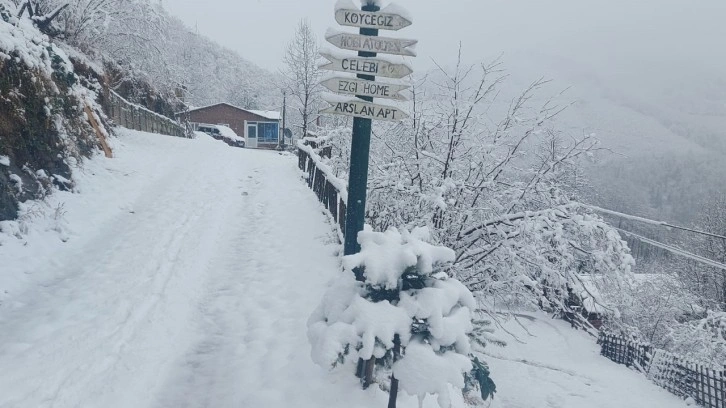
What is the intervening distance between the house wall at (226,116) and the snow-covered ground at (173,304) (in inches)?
1538

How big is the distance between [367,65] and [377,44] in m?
0.20

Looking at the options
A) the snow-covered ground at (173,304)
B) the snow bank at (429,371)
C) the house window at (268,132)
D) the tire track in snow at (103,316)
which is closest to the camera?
the snow bank at (429,371)

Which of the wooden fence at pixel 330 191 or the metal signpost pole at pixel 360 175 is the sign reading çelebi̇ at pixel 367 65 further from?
the wooden fence at pixel 330 191

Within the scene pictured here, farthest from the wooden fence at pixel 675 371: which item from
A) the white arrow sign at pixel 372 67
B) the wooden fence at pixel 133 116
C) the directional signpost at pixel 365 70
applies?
the wooden fence at pixel 133 116

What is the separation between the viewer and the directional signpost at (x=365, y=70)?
12.1 ft

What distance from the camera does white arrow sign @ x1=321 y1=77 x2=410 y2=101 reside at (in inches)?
149

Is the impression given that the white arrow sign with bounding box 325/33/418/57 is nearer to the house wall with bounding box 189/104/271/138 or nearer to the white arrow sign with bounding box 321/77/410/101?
the white arrow sign with bounding box 321/77/410/101

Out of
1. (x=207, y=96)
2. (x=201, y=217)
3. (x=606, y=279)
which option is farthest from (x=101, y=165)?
(x=207, y=96)

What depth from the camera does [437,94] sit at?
771 centimetres

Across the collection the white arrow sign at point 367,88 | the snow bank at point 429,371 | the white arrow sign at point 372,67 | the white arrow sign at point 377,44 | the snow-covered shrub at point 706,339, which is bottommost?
the snow-covered shrub at point 706,339

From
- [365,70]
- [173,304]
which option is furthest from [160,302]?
[365,70]

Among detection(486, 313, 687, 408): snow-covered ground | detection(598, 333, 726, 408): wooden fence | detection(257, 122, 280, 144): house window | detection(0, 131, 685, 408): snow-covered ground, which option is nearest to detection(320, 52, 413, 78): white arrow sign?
detection(0, 131, 685, 408): snow-covered ground

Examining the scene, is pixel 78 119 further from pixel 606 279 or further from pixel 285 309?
pixel 606 279

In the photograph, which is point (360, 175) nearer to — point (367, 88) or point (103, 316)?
point (367, 88)
